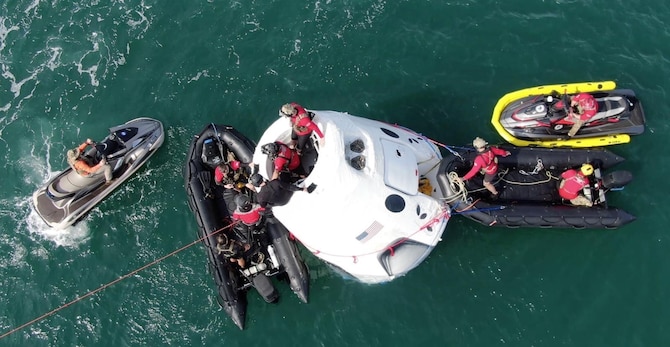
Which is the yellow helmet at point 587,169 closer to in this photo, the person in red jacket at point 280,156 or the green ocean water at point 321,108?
the green ocean water at point 321,108

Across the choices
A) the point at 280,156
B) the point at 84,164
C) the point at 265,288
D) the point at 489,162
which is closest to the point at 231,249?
the point at 265,288

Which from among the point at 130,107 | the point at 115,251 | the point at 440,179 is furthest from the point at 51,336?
the point at 440,179

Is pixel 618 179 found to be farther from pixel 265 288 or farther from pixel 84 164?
pixel 84 164

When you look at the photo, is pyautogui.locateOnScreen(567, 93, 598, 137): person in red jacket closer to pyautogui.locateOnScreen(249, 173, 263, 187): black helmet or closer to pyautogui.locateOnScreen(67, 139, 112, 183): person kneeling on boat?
pyautogui.locateOnScreen(249, 173, 263, 187): black helmet

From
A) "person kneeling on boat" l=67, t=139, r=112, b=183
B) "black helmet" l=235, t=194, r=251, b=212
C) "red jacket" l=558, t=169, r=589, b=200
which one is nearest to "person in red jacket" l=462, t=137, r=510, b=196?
"red jacket" l=558, t=169, r=589, b=200

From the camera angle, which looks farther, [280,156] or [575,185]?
[575,185]

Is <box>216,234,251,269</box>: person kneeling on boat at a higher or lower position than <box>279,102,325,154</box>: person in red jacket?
lower

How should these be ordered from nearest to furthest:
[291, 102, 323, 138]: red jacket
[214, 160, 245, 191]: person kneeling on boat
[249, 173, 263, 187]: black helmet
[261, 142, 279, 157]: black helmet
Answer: [249, 173, 263, 187]: black helmet < [291, 102, 323, 138]: red jacket < [261, 142, 279, 157]: black helmet < [214, 160, 245, 191]: person kneeling on boat
